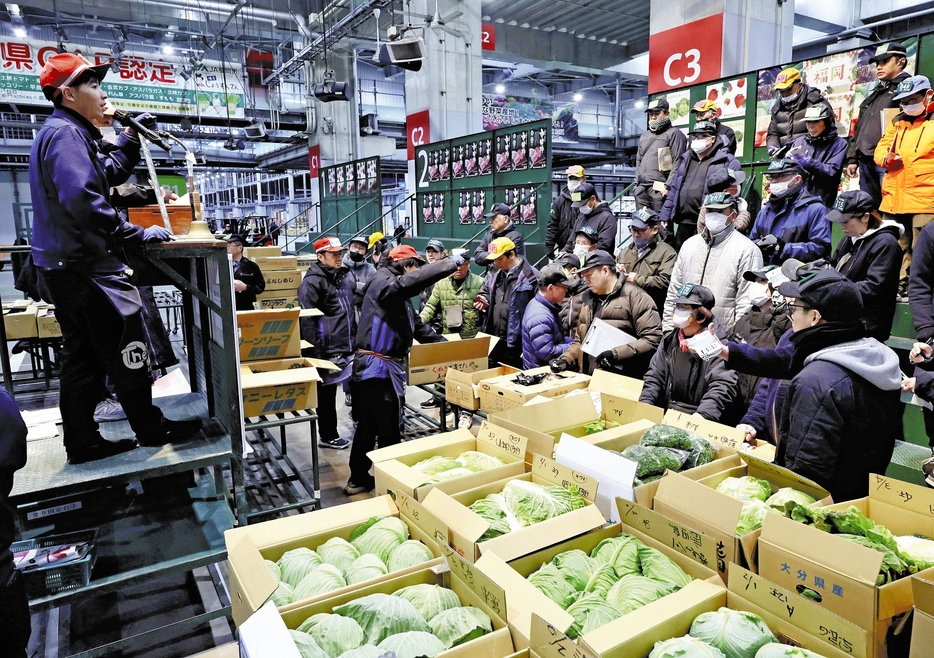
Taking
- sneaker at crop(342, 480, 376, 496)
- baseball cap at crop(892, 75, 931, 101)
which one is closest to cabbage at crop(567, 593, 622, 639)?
sneaker at crop(342, 480, 376, 496)

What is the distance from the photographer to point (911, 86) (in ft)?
14.5

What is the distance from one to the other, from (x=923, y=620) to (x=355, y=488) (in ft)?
12.0

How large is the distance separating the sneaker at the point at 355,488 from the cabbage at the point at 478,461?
1993 mm

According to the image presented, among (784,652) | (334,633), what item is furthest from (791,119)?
(334,633)

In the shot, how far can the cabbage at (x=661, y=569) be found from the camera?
183 cm

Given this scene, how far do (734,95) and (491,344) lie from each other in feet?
14.1

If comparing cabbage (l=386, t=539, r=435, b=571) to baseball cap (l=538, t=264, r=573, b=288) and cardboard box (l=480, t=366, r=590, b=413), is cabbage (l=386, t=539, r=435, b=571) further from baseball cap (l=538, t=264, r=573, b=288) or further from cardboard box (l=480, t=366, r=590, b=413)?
baseball cap (l=538, t=264, r=573, b=288)

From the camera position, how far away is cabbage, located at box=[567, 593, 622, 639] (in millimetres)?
1622

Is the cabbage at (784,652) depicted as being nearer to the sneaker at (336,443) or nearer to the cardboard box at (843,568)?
the cardboard box at (843,568)

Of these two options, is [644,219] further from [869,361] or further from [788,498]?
[788,498]

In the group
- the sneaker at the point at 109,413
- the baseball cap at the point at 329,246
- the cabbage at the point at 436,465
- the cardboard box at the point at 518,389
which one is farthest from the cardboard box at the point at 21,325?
the cabbage at the point at 436,465

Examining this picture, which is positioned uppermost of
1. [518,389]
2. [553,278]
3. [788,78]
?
[788,78]

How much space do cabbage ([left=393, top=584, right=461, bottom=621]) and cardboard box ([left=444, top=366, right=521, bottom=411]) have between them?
2.28 metres

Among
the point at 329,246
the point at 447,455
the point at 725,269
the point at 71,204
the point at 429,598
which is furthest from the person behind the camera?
the point at 329,246
